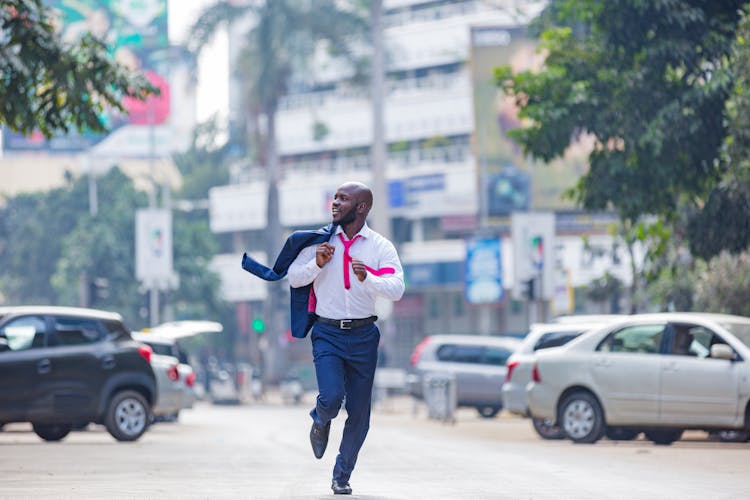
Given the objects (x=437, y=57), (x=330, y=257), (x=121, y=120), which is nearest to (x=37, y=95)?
(x=330, y=257)

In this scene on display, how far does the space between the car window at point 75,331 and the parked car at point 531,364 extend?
20.9 feet

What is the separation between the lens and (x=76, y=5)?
281ft

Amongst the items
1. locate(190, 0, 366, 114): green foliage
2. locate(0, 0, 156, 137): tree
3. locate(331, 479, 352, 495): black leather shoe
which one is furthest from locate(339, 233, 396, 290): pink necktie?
locate(190, 0, 366, 114): green foliage

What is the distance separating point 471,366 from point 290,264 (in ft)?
89.9

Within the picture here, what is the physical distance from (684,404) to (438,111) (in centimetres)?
6310

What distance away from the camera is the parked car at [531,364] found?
988 inches

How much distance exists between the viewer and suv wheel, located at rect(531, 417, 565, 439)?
81.7 ft

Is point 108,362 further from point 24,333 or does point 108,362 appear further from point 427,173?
point 427,173

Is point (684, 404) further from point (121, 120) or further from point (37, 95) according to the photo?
point (121, 120)

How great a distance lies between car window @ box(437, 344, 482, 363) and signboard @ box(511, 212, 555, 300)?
2526 mm

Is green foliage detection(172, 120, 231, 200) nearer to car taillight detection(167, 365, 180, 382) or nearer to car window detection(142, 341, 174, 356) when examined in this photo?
car window detection(142, 341, 174, 356)

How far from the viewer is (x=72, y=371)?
2188 centimetres

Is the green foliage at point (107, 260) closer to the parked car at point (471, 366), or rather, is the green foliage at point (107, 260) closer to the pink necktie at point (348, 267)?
the parked car at point (471, 366)

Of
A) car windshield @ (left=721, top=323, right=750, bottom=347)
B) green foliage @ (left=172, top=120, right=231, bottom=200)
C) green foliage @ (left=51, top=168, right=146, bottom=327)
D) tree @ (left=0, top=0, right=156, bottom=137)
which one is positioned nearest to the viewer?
tree @ (left=0, top=0, right=156, bottom=137)
